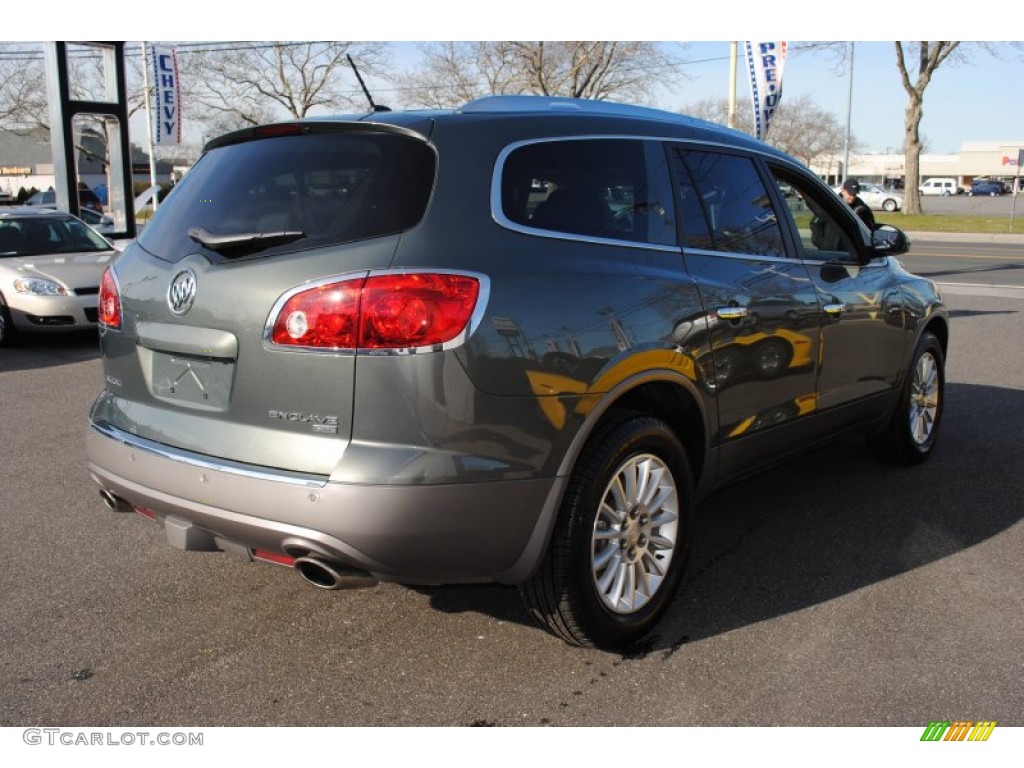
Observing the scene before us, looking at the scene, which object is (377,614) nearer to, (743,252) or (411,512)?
(411,512)

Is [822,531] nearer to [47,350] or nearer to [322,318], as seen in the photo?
[322,318]

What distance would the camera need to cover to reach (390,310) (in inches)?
108

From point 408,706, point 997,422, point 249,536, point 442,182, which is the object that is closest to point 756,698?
point 408,706

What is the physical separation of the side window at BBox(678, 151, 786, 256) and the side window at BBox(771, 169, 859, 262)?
23 centimetres

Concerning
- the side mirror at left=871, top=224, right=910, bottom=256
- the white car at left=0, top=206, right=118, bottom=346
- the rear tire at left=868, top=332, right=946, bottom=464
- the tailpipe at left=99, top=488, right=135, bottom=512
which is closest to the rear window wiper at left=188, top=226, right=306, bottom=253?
the tailpipe at left=99, top=488, right=135, bottom=512

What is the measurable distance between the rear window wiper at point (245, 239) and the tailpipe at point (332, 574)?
0.97 meters

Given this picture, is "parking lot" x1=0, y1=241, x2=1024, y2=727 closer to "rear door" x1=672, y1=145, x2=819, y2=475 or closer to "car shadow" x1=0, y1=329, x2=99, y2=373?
"rear door" x1=672, y1=145, x2=819, y2=475

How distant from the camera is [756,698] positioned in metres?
3.07

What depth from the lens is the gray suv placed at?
9.11 ft

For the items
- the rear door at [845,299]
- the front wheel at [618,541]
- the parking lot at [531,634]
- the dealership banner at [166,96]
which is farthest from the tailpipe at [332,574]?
the dealership banner at [166,96]

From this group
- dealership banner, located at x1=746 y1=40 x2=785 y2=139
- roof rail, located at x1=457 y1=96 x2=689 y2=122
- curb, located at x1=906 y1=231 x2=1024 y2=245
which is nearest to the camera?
roof rail, located at x1=457 y1=96 x2=689 y2=122

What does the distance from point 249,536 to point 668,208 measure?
6.44 ft
